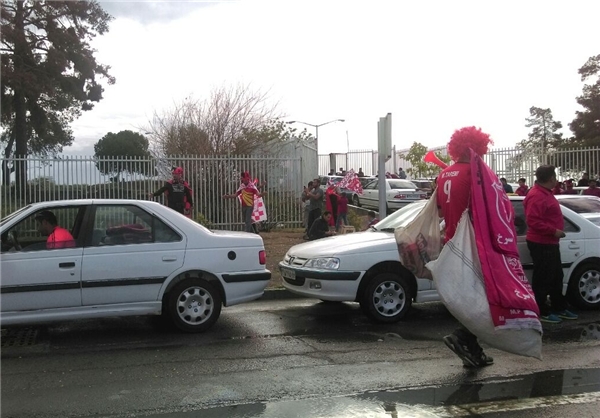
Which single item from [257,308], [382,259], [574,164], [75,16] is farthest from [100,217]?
[75,16]

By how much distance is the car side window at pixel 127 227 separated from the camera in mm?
6996

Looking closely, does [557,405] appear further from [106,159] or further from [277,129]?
[277,129]

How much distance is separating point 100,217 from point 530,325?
4487 millimetres

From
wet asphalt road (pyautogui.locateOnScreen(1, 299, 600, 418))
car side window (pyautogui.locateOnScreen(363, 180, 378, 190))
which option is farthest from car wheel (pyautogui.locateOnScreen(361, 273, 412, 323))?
car side window (pyautogui.locateOnScreen(363, 180, 378, 190))

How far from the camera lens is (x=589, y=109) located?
38.2m

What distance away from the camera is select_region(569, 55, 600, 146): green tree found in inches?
1484

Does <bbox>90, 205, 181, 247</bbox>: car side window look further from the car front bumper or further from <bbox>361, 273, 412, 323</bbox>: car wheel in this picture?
<bbox>361, 273, 412, 323</bbox>: car wheel

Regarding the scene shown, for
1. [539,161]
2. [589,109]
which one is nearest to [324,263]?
[539,161]

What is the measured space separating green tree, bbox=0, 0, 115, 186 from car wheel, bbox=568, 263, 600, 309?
2266 centimetres

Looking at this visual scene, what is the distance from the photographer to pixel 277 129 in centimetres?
2364

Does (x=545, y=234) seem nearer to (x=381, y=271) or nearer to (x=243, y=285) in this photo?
(x=381, y=271)

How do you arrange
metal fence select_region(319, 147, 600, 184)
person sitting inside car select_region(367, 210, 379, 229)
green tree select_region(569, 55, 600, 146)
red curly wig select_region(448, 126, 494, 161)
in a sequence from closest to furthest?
red curly wig select_region(448, 126, 494, 161) < person sitting inside car select_region(367, 210, 379, 229) < metal fence select_region(319, 147, 600, 184) < green tree select_region(569, 55, 600, 146)

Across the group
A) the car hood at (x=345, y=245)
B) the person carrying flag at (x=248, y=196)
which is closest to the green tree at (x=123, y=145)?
the person carrying flag at (x=248, y=196)

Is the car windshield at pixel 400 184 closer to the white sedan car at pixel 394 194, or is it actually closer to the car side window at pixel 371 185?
the white sedan car at pixel 394 194
